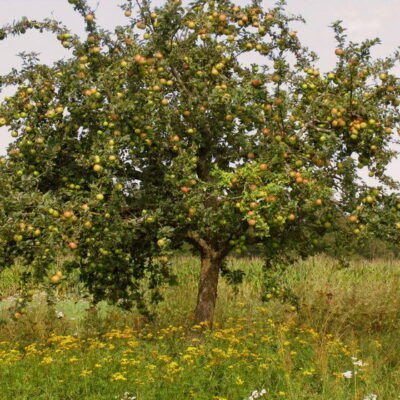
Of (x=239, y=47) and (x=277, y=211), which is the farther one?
(x=239, y=47)

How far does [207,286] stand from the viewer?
8.53 metres

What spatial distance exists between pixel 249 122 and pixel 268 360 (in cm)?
313

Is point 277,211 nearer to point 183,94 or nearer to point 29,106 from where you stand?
point 183,94

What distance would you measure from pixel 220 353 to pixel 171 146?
8.98 ft

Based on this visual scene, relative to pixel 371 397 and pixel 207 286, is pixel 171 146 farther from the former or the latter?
pixel 371 397

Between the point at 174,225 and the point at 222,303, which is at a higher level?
the point at 174,225

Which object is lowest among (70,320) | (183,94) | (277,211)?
(70,320)

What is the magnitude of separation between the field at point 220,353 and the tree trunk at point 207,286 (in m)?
0.27

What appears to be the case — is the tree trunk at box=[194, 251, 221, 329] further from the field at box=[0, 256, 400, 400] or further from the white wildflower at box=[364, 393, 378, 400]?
the white wildflower at box=[364, 393, 378, 400]

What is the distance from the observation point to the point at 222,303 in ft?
39.9

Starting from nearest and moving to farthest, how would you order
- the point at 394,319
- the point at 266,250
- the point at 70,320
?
the point at 266,250
the point at 394,319
the point at 70,320

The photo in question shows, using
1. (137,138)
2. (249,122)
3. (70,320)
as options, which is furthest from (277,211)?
(70,320)

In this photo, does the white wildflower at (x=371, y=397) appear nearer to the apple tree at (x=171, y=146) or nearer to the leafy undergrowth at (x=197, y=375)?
the leafy undergrowth at (x=197, y=375)

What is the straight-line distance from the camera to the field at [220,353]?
6.11 meters
